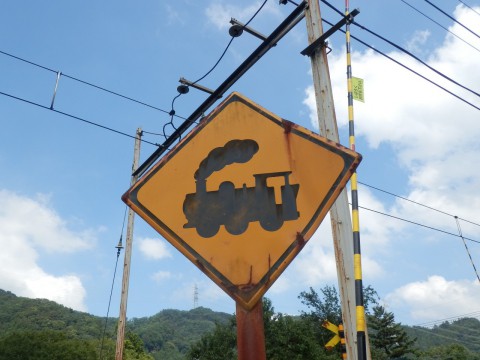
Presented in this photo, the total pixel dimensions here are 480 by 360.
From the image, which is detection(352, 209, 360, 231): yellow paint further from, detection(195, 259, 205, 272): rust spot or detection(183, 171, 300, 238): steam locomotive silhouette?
detection(195, 259, 205, 272): rust spot

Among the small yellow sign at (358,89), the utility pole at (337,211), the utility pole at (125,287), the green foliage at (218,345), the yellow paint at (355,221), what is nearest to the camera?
the yellow paint at (355,221)

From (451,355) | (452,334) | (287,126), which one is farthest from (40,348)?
(452,334)

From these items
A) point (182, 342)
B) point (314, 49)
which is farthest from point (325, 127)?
point (182, 342)

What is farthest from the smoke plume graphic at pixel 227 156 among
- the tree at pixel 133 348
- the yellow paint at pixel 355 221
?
the tree at pixel 133 348

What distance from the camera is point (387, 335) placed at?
5203 cm

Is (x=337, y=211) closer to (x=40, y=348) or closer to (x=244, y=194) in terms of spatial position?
(x=244, y=194)

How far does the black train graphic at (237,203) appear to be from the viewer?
1518 millimetres

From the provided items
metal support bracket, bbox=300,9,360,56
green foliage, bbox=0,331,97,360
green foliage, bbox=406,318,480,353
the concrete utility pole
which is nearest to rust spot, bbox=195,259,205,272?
the concrete utility pole

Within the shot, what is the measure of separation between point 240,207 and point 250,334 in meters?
0.42

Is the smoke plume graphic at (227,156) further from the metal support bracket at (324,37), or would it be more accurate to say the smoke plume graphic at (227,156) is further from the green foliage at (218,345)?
the green foliage at (218,345)

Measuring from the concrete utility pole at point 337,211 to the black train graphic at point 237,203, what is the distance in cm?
304

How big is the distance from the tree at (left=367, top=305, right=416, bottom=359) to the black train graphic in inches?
2119

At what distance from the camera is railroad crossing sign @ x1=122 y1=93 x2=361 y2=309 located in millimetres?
1470

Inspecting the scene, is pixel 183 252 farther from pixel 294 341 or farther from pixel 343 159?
pixel 294 341
